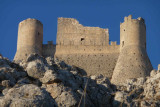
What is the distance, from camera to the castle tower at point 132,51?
27.9m

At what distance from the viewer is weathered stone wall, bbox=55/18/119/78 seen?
97.2 ft

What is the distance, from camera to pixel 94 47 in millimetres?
30328

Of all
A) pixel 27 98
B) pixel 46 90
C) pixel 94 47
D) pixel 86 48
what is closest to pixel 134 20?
pixel 94 47

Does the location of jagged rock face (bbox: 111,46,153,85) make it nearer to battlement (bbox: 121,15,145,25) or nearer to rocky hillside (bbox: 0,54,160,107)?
battlement (bbox: 121,15,145,25)

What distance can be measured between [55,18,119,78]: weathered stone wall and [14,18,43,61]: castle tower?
181 cm

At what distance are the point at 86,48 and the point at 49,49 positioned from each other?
340cm

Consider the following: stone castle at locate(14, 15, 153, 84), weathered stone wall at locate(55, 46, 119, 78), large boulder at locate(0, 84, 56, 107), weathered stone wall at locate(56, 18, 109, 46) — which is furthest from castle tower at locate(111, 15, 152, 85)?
large boulder at locate(0, 84, 56, 107)

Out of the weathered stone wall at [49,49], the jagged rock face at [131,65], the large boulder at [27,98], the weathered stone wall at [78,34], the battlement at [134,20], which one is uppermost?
the battlement at [134,20]

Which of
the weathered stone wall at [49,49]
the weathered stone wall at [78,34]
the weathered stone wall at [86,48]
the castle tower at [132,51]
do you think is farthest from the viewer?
the weathered stone wall at [78,34]

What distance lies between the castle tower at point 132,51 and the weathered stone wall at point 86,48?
1.11 m

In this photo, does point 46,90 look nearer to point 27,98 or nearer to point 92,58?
point 27,98

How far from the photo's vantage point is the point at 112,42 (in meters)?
30.1

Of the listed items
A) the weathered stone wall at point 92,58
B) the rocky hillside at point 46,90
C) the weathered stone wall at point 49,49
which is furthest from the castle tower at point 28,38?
the rocky hillside at point 46,90

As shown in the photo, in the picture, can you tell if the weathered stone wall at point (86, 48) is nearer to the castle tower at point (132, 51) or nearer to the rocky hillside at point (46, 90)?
the castle tower at point (132, 51)
